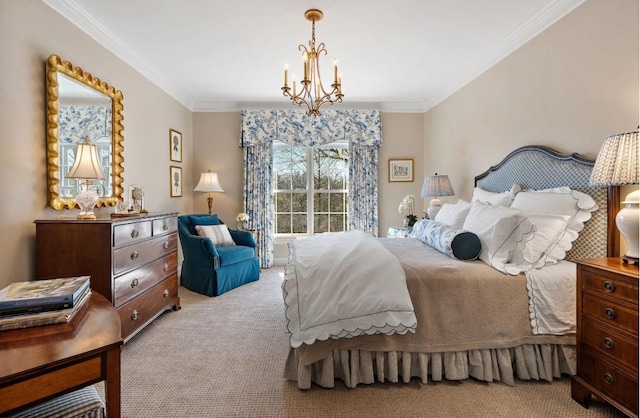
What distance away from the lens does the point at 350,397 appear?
1895mm

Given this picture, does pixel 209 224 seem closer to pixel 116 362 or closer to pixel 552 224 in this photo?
pixel 116 362

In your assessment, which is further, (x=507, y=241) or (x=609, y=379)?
(x=507, y=241)

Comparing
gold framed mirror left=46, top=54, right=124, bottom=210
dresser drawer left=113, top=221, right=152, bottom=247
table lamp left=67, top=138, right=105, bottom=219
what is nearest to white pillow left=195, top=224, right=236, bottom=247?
gold framed mirror left=46, top=54, right=124, bottom=210

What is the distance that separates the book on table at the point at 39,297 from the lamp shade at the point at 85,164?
1245 millimetres

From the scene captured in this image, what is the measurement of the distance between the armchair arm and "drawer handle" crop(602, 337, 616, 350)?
371cm

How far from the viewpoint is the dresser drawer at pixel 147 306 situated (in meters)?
2.43

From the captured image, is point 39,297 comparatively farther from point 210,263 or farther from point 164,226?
point 210,263

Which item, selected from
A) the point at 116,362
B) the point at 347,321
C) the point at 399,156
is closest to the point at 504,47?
the point at 399,156

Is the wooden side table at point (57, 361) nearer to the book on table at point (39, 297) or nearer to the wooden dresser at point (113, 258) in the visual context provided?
the book on table at point (39, 297)

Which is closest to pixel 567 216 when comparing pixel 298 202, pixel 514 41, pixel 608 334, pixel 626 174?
pixel 626 174

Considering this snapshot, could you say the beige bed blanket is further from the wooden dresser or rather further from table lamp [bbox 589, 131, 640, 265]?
the wooden dresser

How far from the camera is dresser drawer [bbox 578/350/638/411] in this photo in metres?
1.52

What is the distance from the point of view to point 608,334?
1644 mm

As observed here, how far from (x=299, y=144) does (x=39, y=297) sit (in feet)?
14.3
